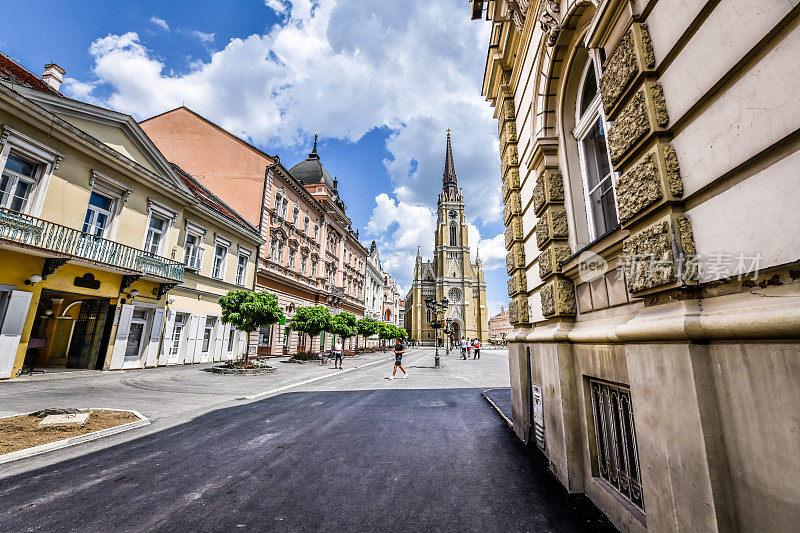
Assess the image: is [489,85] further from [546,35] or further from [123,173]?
[123,173]

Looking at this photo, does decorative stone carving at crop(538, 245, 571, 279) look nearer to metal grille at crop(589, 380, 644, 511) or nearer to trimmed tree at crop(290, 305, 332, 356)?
metal grille at crop(589, 380, 644, 511)

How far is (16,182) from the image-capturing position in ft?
33.3

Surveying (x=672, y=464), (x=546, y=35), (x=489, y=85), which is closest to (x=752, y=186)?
(x=672, y=464)

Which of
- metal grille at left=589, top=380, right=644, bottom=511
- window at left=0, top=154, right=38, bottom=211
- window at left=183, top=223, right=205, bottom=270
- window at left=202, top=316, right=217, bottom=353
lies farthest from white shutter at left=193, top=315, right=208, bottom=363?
metal grille at left=589, top=380, right=644, bottom=511

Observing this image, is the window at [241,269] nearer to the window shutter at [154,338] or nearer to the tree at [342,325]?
the window shutter at [154,338]

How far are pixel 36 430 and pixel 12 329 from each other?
26.5ft

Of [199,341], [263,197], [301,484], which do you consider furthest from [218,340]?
[301,484]

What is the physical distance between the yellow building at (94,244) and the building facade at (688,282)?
14.6 meters

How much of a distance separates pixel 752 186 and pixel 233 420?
7.51 metres

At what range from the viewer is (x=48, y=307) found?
13.9 metres

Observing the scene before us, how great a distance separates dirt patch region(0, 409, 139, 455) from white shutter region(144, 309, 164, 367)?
10332 millimetres

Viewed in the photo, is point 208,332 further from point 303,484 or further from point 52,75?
point 303,484

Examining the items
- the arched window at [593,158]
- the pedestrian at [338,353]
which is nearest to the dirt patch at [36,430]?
the arched window at [593,158]

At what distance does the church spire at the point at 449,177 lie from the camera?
8150cm
